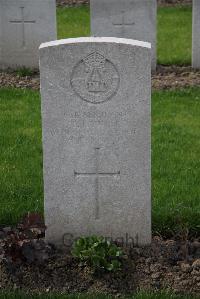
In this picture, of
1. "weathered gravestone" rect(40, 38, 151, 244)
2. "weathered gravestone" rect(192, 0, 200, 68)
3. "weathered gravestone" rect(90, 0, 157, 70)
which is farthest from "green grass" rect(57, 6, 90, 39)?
"weathered gravestone" rect(40, 38, 151, 244)

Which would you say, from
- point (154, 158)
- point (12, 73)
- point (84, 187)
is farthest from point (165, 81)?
point (84, 187)

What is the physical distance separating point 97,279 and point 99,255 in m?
0.15

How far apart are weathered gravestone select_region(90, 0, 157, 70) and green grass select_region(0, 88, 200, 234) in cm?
149

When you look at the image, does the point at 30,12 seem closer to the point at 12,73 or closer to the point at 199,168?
the point at 12,73

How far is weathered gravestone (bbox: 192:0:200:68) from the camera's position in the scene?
33.6 feet

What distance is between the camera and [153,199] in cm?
601

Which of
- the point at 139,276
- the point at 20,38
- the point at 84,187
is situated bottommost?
the point at 139,276

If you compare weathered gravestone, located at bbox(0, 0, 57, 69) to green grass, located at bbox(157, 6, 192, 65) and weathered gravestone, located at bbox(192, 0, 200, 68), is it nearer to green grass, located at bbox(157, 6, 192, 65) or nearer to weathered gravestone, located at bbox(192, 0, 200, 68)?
green grass, located at bbox(157, 6, 192, 65)

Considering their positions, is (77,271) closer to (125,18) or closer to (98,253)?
(98,253)

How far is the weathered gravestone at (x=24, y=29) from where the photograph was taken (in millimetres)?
10430

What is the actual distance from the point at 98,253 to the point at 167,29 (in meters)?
9.60

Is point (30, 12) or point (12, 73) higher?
point (30, 12)

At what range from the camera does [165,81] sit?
9.85 metres

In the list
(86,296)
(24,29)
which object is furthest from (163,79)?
(86,296)
